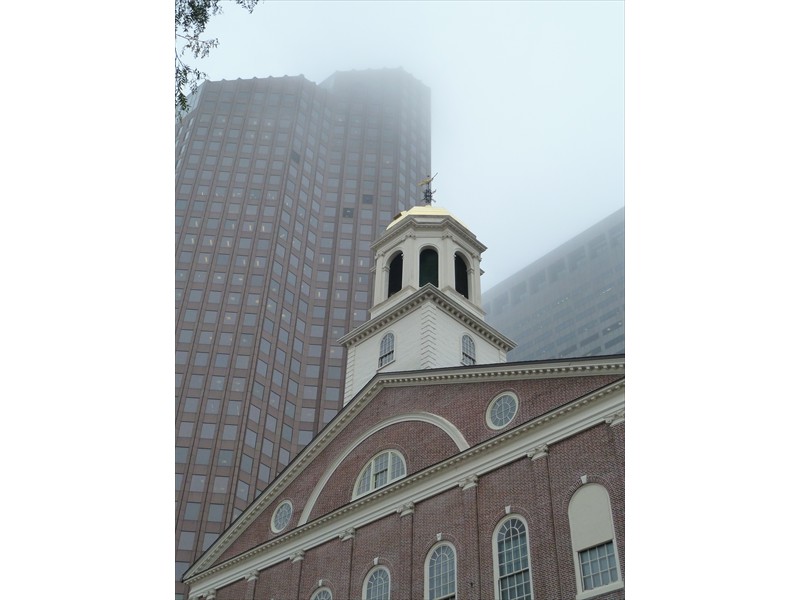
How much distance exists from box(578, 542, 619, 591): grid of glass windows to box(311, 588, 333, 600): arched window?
35.5 ft

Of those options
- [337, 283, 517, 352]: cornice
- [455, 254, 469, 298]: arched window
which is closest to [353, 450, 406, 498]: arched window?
[337, 283, 517, 352]: cornice

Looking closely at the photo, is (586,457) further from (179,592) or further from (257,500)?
(179,592)

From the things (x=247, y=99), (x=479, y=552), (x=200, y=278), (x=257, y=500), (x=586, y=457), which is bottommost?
(x=479, y=552)

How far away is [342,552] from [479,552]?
6840 millimetres

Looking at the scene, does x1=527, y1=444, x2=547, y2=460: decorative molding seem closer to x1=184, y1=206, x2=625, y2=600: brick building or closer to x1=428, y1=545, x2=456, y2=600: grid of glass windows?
x1=184, y1=206, x2=625, y2=600: brick building

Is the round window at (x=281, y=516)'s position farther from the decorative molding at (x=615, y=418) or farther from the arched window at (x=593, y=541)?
the decorative molding at (x=615, y=418)

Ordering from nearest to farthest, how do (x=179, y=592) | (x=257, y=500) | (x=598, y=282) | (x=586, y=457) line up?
(x=586, y=457)
(x=257, y=500)
(x=179, y=592)
(x=598, y=282)

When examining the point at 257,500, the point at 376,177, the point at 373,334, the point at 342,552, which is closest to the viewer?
the point at 342,552

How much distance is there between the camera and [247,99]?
122m

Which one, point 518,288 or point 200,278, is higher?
point 518,288

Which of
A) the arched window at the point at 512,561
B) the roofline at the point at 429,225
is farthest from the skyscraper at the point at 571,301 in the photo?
the arched window at the point at 512,561

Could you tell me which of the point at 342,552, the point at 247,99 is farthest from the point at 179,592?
the point at 247,99

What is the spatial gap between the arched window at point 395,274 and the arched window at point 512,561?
17.3 metres

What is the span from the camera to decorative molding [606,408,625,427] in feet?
73.8
